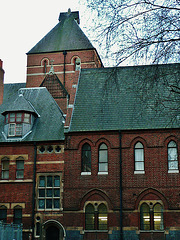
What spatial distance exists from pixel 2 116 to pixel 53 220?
9.42 metres

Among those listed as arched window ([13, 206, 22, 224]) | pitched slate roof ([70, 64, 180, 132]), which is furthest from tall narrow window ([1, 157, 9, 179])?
pitched slate roof ([70, 64, 180, 132])

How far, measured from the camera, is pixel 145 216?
24.8m

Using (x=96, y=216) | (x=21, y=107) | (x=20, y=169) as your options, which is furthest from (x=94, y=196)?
(x=21, y=107)

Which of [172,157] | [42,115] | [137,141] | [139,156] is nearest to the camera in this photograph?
[172,157]

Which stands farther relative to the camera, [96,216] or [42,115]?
[42,115]

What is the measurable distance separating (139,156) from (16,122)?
9278mm

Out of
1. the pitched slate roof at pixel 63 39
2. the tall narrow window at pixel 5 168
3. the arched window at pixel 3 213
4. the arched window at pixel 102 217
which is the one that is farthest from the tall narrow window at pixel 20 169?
the pitched slate roof at pixel 63 39

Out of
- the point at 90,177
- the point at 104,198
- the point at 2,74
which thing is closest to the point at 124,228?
the point at 104,198

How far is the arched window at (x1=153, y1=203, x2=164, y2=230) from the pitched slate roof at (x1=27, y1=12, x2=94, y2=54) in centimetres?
2189

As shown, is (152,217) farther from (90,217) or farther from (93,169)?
(93,169)

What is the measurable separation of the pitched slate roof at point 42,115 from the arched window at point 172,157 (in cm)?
742

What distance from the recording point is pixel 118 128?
26453 mm

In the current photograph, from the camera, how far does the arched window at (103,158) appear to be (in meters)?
26.1

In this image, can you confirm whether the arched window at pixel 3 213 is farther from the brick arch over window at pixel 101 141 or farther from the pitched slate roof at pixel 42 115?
the brick arch over window at pixel 101 141
